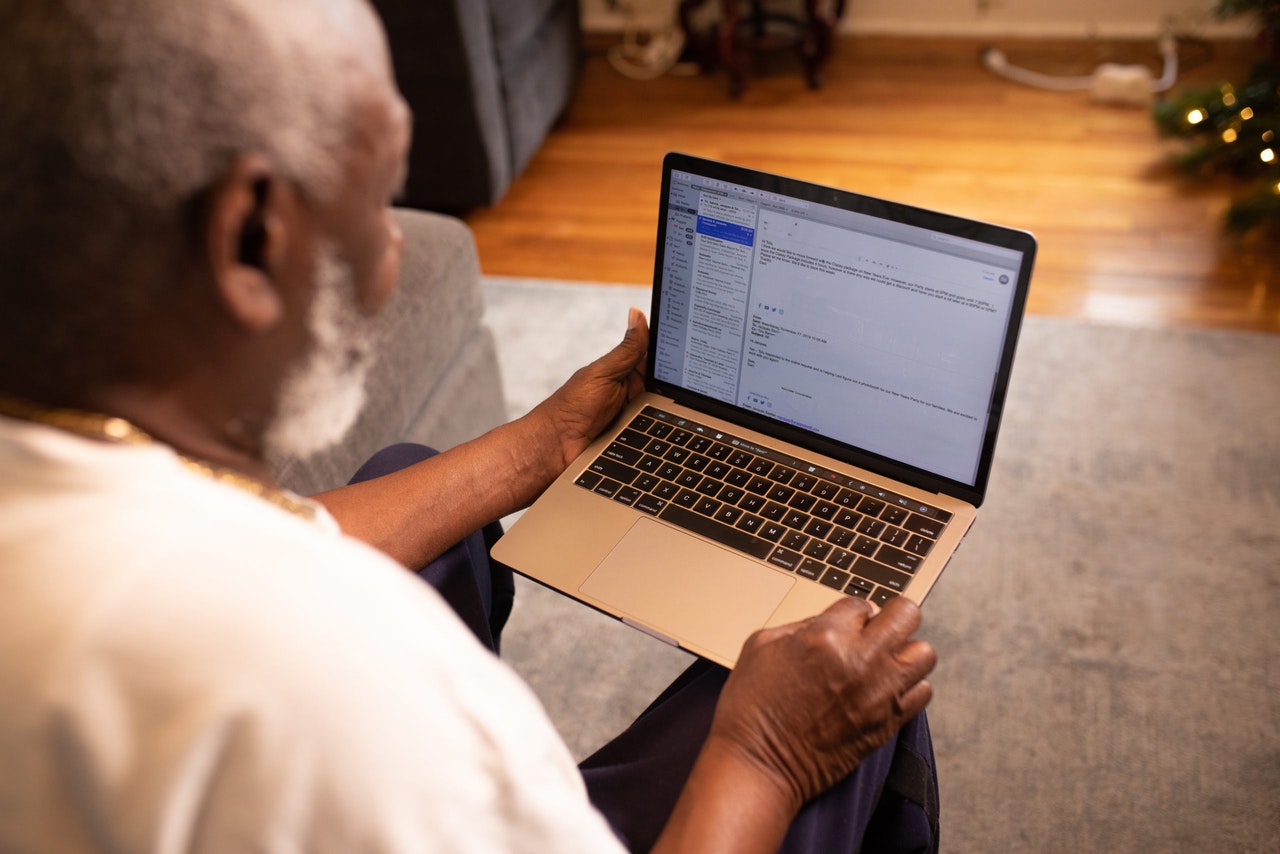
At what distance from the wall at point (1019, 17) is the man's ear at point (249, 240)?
334 cm

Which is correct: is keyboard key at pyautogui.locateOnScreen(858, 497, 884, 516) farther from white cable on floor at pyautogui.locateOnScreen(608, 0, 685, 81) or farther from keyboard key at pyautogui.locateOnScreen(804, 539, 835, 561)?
white cable on floor at pyautogui.locateOnScreen(608, 0, 685, 81)

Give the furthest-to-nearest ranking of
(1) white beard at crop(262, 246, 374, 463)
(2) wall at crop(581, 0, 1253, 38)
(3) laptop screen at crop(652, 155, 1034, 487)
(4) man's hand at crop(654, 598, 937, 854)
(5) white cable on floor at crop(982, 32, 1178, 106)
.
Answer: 1. (2) wall at crop(581, 0, 1253, 38)
2. (5) white cable on floor at crop(982, 32, 1178, 106)
3. (3) laptop screen at crop(652, 155, 1034, 487)
4. (4) man's hand at crop(654, 598, 937, 854)
5. (1) white beard at crop(262, 246, 374, 463)

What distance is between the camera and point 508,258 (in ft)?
8.46

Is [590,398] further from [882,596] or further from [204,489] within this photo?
[204,489]

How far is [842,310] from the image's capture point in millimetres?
1010

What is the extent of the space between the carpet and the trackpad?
1.78 ft

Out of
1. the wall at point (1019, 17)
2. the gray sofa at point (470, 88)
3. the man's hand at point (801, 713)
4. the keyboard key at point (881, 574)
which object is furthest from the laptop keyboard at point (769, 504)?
the wall at point (1019, 17)

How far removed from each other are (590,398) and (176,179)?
0.66 metres

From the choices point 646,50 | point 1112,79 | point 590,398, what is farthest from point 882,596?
point 646,50

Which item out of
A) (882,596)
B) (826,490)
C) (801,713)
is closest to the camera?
(801,713)

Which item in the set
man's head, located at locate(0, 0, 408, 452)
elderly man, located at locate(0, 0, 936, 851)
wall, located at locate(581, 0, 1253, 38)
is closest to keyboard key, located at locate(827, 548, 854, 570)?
elderly man, located at locate(0, 0, 936, 851)

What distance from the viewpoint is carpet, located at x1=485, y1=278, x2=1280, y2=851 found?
4.37 ft

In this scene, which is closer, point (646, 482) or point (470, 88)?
point (646, 482)

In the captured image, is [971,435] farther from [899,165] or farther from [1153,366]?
[899,165]
